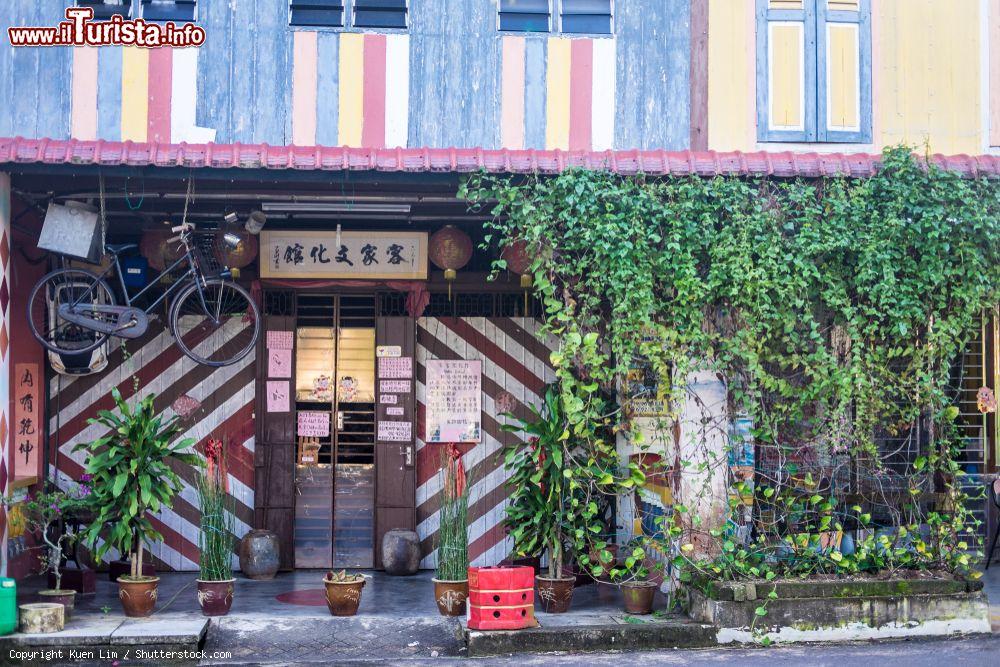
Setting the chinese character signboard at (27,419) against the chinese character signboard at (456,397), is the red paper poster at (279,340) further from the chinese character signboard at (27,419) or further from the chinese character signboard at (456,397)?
the chinese character signboard at (27,419)

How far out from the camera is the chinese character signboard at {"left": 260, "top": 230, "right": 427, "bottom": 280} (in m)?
10.6

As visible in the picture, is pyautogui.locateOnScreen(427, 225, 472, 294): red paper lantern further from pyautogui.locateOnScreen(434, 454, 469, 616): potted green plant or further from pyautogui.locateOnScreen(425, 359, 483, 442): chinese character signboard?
pyautogui.locateOnScreen(434, 454, 469, 616): potted green plant

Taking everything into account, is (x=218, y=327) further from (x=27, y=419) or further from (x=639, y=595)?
(x=639, y=595)

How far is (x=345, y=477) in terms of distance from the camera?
11055mm

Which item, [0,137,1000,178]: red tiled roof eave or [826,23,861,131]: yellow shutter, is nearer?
[0,137,1000,178]: red tiled roof eave

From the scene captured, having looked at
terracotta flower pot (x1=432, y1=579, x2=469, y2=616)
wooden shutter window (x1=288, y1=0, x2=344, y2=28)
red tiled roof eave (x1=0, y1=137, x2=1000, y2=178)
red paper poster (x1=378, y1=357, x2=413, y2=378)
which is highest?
wooden shutter window (x1=288, y1=0, x2=344, y2=28)

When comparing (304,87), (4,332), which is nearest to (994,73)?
(304,87)

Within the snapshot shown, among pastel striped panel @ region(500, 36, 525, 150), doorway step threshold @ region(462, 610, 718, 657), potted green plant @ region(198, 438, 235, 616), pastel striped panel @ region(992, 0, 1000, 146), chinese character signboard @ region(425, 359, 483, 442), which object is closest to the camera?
doorway step threshold @ region(462, 610, 718, 657)

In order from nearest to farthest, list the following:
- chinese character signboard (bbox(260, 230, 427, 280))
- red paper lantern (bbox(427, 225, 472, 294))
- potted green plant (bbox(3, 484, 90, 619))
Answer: potted green plant (bbox(3, 484, 90, 619)) → red paper lantern (bbox(427, 225, 472, 294)) → chinese character signboard (bbox(260, 230, 427, 280))

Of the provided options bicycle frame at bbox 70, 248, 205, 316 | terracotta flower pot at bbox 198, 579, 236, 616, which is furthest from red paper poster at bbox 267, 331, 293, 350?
terracotta flower pot at bbox 198, 579, 236, 616

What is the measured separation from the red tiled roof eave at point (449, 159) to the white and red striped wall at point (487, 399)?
2984 mm

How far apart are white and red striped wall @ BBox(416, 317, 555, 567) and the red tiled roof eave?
117 inches

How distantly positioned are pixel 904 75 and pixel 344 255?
5411 millimetres

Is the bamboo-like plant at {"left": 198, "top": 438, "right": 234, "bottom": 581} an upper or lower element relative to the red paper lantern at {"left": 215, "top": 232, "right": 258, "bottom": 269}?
lower
